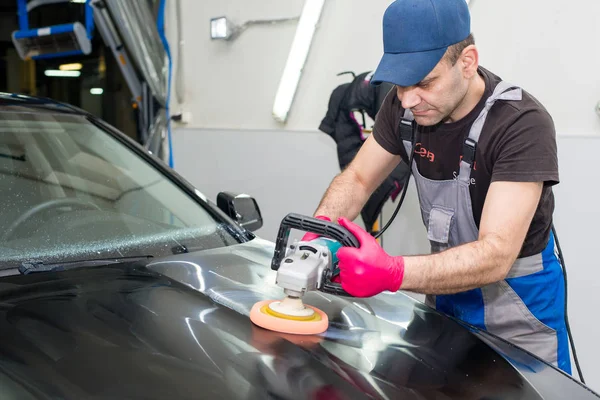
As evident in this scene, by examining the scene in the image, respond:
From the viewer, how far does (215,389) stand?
1.19 metres

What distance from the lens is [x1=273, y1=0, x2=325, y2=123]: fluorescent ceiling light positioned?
4246mm

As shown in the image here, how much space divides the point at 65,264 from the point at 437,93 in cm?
108

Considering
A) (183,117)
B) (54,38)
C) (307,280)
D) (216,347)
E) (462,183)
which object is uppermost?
(54,38)

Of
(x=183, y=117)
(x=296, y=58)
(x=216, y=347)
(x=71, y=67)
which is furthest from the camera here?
(x=71, y=67)

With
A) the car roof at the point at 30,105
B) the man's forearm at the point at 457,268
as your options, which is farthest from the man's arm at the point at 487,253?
the car roof at the point at 30,105

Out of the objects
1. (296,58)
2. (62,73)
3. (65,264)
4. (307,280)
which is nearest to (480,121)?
(307,280)

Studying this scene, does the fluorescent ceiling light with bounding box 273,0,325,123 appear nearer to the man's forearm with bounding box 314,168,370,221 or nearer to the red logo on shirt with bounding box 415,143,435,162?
the man's forearm with bounding box 314,168,370,221

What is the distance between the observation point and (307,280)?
146 centimetres

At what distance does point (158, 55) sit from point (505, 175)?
163 inches

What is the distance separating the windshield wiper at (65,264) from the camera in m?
1.63

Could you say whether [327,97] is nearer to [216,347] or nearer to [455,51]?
Answer: [455,51]

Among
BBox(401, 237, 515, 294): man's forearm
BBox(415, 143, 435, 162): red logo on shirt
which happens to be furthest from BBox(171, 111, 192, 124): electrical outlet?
BBox(401, 237, 515, 294): man's forearm

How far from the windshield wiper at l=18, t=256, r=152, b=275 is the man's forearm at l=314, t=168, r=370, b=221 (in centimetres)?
60

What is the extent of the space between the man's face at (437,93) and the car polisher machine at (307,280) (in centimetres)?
46
